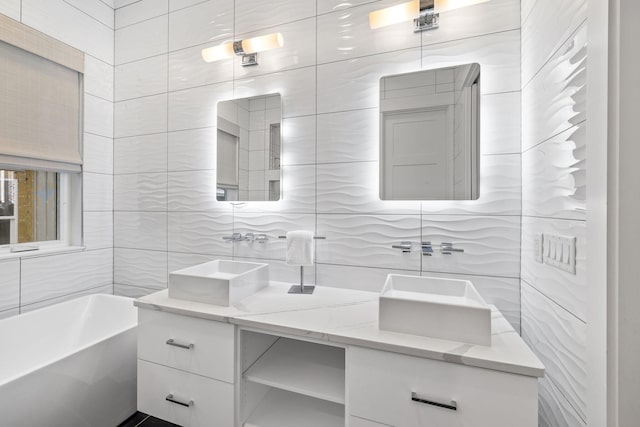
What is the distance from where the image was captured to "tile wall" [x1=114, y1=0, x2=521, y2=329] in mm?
1355

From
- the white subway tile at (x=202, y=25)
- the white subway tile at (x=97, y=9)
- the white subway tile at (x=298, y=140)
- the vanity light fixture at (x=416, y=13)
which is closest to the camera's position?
the vanity light fixture at (x=416, y=13)

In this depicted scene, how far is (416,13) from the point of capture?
1.39 m

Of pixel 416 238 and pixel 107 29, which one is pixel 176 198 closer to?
pixel 107 29

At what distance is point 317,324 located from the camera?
1.11 m

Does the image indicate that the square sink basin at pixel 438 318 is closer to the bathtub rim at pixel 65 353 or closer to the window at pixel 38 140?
the bathtub rim at pixel 65 353

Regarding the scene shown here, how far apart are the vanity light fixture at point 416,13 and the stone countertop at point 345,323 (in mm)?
1360

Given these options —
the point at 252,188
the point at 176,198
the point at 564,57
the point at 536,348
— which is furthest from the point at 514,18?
the point at 176,198

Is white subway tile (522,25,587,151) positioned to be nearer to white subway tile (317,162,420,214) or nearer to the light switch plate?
the light switch plate

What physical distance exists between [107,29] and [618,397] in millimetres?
3333

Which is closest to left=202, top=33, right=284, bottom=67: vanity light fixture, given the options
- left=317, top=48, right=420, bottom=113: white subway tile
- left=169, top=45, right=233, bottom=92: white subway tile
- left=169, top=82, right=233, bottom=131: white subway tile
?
left=169, top=45, right=233, bottom=92: white subway tile

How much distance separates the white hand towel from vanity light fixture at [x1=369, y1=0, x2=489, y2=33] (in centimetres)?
113

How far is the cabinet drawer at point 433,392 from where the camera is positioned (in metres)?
0.84

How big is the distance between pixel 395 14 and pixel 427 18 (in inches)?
6.1

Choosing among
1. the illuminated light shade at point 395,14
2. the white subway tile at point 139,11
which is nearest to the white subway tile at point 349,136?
the illuminated light shade at point 395,14
